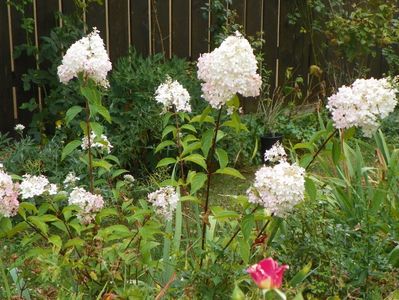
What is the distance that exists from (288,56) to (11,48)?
3096 mm

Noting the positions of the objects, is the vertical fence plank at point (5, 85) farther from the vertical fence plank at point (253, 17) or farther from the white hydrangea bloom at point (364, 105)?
the white hydrangea bloom at point (364, 105)

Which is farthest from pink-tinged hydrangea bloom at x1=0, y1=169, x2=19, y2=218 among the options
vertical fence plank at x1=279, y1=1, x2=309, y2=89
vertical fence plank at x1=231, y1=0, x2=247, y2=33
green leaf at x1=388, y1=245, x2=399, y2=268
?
vertical fence plank at x1=279, y1=1, x2=309, y2=89

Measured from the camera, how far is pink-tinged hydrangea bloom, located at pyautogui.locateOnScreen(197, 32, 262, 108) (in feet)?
7.19

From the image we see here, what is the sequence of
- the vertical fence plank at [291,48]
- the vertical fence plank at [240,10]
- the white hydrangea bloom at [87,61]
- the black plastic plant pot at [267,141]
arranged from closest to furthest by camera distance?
the white hydrangea bloom at [87,61] < the black plastic plant pot at [267,141] < the vertical fence plank at [240,10] < the vertical fence plank at [291,48]

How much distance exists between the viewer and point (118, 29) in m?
5.85

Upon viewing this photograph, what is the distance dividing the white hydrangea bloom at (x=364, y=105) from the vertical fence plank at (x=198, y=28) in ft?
13.7

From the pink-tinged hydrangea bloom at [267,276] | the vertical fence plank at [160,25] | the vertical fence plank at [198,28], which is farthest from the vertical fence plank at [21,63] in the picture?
the pink-tinged hydrangea bloom at [267,276]

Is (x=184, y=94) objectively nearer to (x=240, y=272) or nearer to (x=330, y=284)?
(x=240, y=272)

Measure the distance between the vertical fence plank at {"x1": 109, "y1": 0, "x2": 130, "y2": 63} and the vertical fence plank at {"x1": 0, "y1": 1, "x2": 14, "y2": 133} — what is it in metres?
0.91

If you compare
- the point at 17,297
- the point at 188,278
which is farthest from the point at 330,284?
A: the point at 17,297

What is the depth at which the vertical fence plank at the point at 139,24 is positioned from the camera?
593cm

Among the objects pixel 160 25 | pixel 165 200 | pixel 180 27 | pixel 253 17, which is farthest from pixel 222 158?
pixel 253 17

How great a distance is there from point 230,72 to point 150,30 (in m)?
4.01

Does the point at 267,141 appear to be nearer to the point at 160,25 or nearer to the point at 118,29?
the point at 160,25
